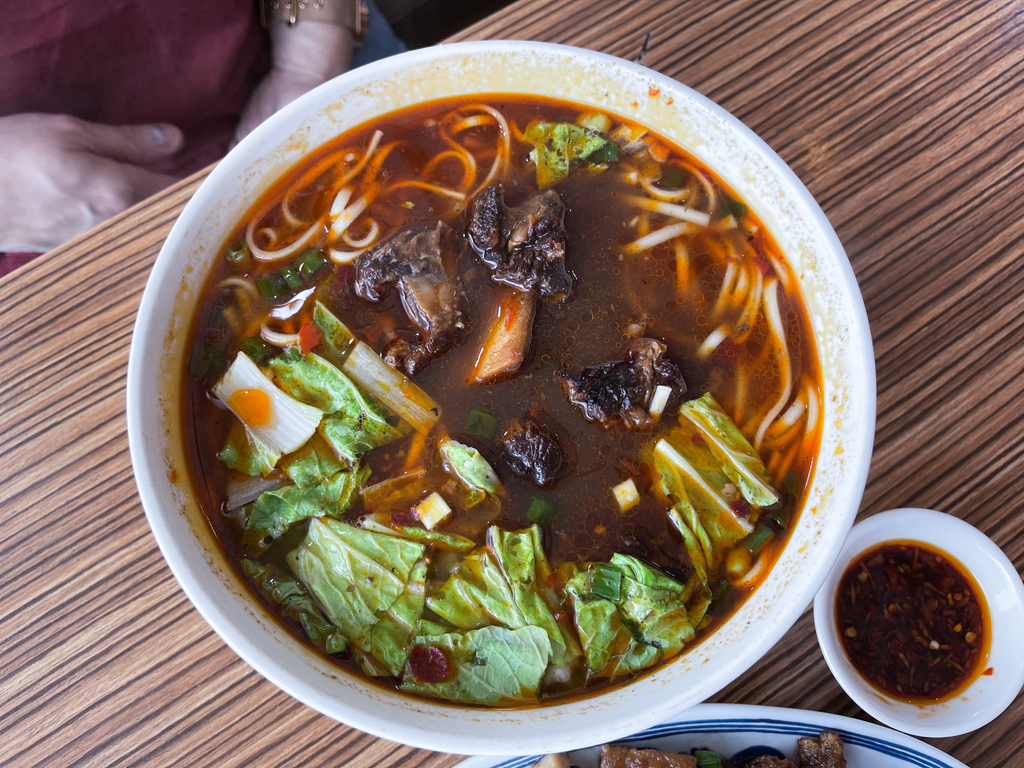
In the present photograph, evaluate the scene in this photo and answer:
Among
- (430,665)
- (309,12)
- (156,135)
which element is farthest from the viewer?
(309,12)

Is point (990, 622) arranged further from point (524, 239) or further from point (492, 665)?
point (524, 239)

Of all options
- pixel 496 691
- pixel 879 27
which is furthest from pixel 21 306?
pixel 879 27

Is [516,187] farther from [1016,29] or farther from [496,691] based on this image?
[1016,29]

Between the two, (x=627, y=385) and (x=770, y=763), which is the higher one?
(x=627, y=385)

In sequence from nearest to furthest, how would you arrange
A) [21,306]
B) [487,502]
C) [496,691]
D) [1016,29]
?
[496,691]
[487,502]
[21,306]
[1016,29]

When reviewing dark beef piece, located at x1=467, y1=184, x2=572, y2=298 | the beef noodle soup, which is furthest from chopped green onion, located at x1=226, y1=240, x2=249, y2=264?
dark beef piece, located at x1=467, y1=184, x2=572, y2=298

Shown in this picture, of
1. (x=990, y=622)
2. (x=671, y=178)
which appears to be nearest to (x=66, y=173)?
(x=671, y=178)
